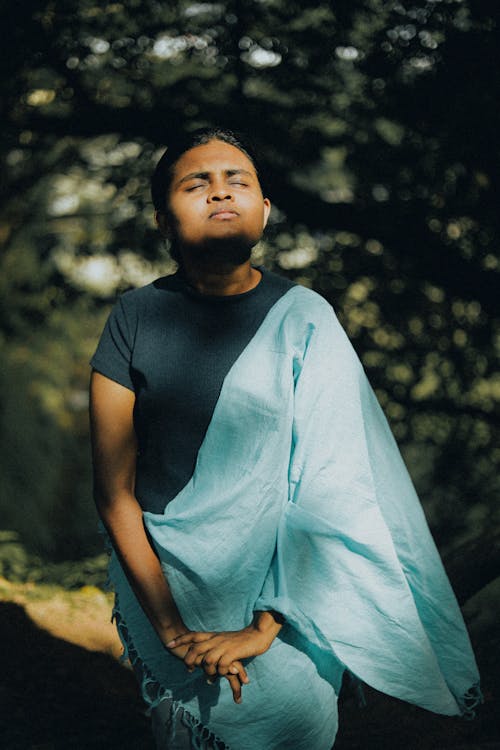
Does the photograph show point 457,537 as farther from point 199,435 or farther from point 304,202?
point 199,435

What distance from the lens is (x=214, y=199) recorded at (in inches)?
61.7

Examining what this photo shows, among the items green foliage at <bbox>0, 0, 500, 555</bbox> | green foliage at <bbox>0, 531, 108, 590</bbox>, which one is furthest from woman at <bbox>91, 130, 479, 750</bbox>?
green foliage at <bbox>0, 531, 108, 590</bbox>

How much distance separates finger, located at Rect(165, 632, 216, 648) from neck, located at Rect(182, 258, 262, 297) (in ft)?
2.34

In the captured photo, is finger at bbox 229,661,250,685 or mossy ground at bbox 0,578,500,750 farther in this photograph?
mossy ground at bbox 0,578,500,750

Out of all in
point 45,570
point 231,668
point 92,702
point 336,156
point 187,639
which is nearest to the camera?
point 231,668

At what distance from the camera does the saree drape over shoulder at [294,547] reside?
58.0 inches

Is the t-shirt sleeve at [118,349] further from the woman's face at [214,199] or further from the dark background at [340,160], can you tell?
the dark background at [340,160]

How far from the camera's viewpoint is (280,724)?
1.53 m

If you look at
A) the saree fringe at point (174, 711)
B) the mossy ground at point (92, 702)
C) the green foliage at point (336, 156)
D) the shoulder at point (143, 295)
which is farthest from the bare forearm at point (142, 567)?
the green foliage at point (336, 156)

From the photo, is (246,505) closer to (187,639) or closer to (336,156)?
(187,639)

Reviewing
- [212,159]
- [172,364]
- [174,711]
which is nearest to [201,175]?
[212,159]

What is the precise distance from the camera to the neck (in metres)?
1.62

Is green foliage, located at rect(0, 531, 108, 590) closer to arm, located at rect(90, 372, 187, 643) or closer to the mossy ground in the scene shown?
the mossy ground

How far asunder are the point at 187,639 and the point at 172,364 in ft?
1.84
